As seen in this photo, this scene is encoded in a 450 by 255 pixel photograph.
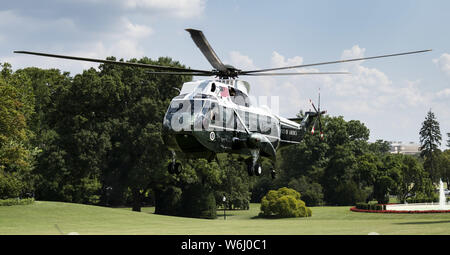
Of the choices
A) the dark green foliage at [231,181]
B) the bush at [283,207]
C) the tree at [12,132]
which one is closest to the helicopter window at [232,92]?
the tree at [12,132]

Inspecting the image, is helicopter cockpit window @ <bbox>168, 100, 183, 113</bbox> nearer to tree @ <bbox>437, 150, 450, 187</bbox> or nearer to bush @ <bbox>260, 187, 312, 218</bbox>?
bush @ <bbox>260, 187, 312, 218</bbox>

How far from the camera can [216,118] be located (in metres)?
22.7

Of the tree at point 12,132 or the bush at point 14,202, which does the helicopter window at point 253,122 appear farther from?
the bush at point 14,202

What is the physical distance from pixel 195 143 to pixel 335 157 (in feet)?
219

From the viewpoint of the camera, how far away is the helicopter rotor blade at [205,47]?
20.4m

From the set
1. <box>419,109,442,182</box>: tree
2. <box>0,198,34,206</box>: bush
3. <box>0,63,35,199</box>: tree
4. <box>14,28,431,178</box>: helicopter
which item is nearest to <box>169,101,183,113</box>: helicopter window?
<box>14,28,431,178</box>: helicopter

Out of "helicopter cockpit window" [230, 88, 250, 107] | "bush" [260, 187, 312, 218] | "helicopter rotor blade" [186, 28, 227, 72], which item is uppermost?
"helicopter rotor blade" [186, 28, 227, 72]

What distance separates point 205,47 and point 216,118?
3.05 meters

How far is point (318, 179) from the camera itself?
8781 cm

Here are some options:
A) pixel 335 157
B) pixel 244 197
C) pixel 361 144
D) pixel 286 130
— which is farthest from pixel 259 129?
pixel 361 144

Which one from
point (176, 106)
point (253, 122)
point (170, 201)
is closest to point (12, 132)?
point (170, 201)

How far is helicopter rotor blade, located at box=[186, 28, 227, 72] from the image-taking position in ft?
66.9

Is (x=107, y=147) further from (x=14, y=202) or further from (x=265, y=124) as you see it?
(x=265, y=124)

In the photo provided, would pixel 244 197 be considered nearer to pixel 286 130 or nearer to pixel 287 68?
Answer: pixel 286 130
